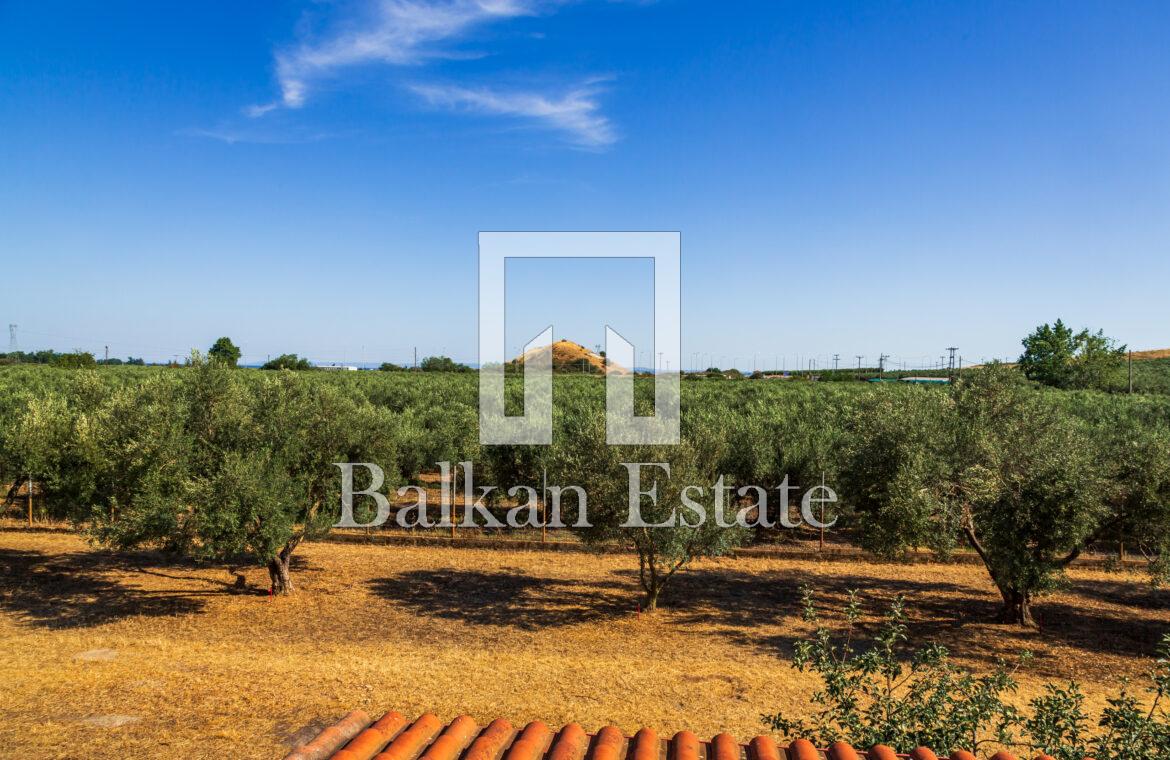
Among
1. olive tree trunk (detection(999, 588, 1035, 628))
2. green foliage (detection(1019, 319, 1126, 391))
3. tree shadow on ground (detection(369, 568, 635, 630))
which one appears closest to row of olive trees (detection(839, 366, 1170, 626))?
olive tree trunk (detection(999, 588, 1035, 628))

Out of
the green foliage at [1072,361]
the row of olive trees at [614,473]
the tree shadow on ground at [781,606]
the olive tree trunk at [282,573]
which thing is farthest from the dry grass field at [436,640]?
the green foliage at [1072,361]

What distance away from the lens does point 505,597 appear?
1759cm

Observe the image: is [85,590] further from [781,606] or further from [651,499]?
[781,606]

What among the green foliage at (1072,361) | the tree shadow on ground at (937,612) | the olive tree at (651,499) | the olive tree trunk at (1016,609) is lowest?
the tree shadow on ground at (937,612)

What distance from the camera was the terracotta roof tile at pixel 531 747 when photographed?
5.64m

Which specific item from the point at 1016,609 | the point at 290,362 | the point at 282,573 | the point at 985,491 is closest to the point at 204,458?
the point at 282,573

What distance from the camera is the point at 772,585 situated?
739 inches

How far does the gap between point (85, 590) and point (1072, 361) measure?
98384 mm

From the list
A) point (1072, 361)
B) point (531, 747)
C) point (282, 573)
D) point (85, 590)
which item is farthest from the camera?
point (1072, 361)

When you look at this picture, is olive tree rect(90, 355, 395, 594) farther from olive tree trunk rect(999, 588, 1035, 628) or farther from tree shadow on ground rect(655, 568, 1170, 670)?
olive tree trunk rect(999, 588, 1035, 628)

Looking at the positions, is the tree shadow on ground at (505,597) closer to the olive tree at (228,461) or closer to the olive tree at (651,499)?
the olive tree at (651,499)

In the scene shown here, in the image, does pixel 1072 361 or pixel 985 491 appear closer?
pixel 985 491

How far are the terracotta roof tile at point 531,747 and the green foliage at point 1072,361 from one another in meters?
89.3

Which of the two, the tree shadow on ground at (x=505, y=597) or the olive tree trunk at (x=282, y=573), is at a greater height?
the olive tree trunk at (x=282, y=573)
